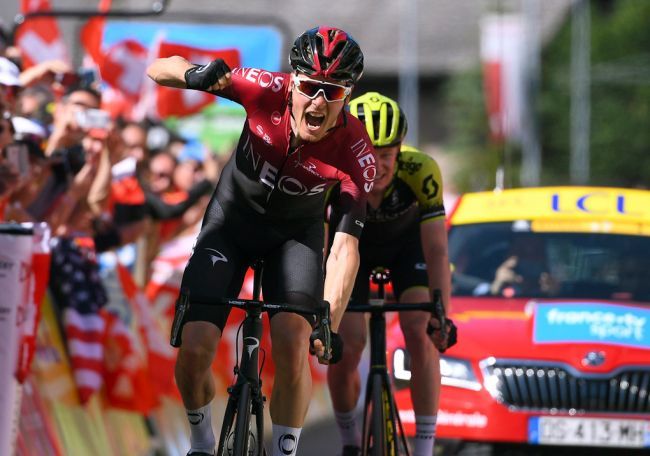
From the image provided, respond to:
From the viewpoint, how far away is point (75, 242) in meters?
9.20

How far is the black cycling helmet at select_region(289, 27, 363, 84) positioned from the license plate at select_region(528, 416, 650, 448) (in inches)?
108

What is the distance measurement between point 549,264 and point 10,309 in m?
4.17

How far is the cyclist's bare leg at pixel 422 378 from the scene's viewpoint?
7.98m

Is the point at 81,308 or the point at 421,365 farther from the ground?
the point at 81,308

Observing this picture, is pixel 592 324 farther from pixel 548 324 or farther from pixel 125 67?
pixel 125 67

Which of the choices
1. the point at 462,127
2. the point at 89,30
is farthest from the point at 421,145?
the point at 89,30

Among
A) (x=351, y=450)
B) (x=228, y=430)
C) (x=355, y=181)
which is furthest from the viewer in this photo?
(x=351, y=450)

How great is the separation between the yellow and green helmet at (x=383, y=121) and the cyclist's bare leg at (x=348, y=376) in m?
1.06

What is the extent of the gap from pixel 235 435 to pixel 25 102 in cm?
420

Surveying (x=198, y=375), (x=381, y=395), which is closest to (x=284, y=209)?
(x=198, y=375)

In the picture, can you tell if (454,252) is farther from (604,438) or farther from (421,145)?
(421,145)

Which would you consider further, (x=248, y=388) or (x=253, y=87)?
(x=253, y=87)

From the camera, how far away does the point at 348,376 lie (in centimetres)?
809

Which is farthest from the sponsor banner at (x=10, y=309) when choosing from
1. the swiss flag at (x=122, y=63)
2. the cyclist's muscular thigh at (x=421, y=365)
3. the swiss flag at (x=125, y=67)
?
the swiss flag at (x=125, y=67)
